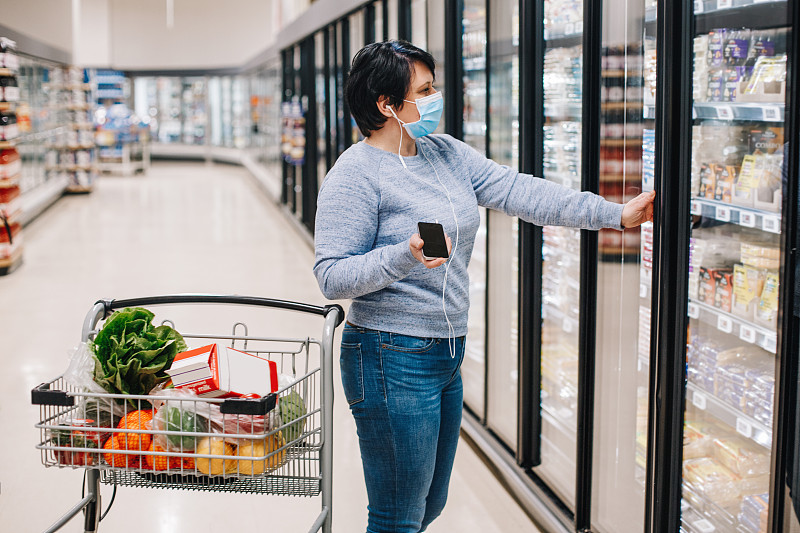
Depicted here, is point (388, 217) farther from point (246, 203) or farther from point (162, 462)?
point (246, 203)

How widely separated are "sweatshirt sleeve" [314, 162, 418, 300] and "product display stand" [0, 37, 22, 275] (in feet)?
21.9

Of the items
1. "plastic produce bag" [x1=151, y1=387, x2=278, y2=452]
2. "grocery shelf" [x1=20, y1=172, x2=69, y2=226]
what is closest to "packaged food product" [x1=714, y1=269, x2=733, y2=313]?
"plastic produce bag" [x1=151, y1=387, x2=278, y2=452]

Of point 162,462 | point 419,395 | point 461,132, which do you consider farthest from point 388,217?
point 461,132

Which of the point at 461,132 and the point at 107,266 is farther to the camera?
the point at 107,266

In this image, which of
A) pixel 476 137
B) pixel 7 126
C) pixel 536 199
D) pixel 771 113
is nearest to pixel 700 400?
pixel 536 199

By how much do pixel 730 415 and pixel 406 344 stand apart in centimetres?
87

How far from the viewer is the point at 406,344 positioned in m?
2.01

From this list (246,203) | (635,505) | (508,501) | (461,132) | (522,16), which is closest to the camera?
(635,505)

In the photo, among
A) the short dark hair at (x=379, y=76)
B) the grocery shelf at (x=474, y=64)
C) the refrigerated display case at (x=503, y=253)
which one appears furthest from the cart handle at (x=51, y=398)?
the grocery shelf at (x=474, y=64)

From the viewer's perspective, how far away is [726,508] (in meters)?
2.28

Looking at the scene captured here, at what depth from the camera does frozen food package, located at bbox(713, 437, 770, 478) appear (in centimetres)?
223

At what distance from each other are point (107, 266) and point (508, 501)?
20.6 feet

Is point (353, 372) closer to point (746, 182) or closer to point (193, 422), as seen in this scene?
point (193, 422)

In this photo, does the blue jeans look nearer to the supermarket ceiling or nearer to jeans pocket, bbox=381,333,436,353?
jeans pocket, bbox=381,333,436,353
